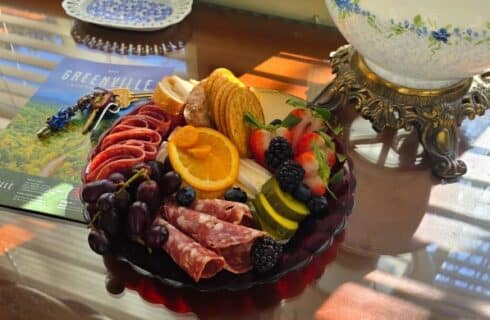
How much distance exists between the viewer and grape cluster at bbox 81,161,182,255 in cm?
66

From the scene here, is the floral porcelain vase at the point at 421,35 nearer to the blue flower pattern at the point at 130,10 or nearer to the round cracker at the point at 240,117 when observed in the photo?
the round cracker at the point at 240,117

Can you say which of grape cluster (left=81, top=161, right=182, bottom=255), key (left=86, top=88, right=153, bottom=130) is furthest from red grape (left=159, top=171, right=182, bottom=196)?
key (left=86, top=88, right=153, bottom=130)

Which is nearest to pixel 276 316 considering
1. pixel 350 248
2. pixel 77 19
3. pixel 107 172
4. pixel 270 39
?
pixel 350 248

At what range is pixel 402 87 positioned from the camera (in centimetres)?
83

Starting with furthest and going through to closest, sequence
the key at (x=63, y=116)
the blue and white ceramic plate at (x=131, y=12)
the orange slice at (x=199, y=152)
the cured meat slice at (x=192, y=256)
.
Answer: the blue and white ceramic plate at (x=131, y=12) → the key at (x=63, y=116) → the orange slice at (x=199, y=152) → the cured meat slice at (x=192, y=256)

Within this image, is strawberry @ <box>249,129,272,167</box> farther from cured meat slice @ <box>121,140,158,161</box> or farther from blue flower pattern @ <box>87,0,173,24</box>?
blue flower pattern @ <box>87,0,173,24</box>

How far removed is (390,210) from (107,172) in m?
0.36

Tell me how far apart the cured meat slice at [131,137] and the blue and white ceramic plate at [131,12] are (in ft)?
1.25

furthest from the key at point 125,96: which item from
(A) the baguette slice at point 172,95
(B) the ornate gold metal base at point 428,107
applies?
(B) the ornate gold metal base at point 428,107

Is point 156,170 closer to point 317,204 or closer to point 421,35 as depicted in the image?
point 317,204

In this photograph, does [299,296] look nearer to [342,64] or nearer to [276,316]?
[276,316]

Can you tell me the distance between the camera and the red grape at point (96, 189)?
2.24ft

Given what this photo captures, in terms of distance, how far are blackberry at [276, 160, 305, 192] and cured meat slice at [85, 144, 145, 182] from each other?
0.55 ft

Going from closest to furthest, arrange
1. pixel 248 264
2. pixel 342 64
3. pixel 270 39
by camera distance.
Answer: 1. pixel 248 264
2. pixel 342 64
3. pixel 270 39
